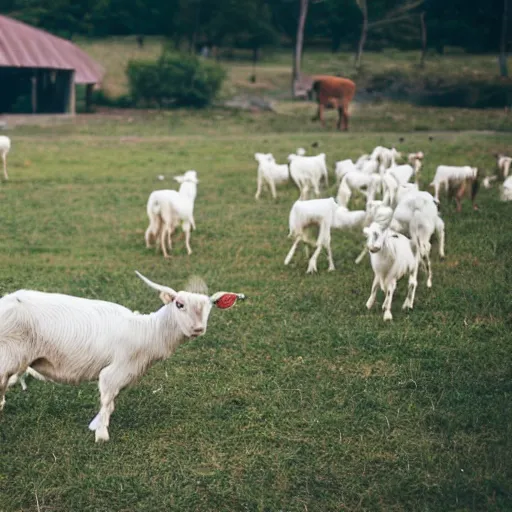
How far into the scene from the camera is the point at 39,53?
3197 cm

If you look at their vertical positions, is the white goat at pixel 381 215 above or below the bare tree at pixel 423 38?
below

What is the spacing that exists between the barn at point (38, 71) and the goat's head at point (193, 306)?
26.2 meters

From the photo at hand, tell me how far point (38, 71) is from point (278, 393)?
3048cm

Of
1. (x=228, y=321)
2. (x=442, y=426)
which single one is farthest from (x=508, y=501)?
(x=228, y=321)

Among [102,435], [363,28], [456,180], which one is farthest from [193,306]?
[363,28]

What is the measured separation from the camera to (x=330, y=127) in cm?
2827

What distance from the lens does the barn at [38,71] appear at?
3128 cm

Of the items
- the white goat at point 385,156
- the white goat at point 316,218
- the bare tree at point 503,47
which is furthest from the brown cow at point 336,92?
the white goat at point 316,218

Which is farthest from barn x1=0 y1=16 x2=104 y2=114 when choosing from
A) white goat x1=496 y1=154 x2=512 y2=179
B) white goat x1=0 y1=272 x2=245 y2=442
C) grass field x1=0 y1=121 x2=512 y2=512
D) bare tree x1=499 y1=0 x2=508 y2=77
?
white goat x1=0 y1=272 x2=245 y2=442

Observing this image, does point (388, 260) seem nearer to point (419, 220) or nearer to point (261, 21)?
point (419, 220)

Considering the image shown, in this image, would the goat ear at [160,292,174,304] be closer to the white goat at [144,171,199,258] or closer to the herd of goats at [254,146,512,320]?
the herd of goats at [254,146,512,320]

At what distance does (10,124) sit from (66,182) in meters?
12.4

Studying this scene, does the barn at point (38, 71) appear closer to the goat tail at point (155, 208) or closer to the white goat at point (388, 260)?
the goat tail at point (155, 208)

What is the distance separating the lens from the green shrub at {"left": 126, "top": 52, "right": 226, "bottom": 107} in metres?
36.2
